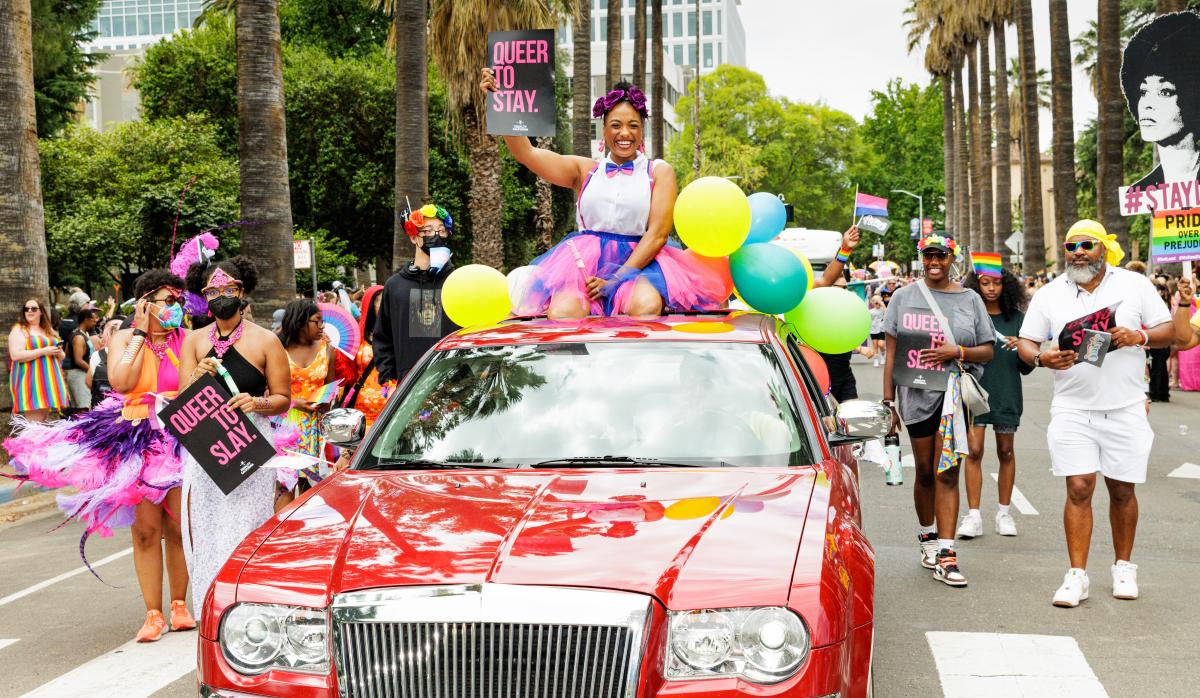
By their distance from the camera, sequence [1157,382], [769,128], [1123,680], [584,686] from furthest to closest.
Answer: [769,128]
[1157,382]
[1123,680]
[584,686]

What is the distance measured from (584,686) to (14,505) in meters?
10.2

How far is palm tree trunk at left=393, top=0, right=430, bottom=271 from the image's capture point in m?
16.9

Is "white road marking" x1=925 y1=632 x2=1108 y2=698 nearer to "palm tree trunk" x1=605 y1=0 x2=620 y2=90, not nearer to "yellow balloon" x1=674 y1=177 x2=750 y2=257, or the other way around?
"yellow balloon" x1=674 y1=177 x2=750 y2=257

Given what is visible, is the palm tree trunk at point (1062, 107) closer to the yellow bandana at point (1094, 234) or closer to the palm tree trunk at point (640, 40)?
the palm tree trunk at point (640, 40)

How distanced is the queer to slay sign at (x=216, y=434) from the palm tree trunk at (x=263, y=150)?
25.4 ft

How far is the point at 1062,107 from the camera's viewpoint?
2573 centimetres

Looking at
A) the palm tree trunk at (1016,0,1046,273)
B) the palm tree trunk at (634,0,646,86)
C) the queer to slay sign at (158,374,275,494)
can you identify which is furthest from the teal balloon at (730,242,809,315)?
the palm tree trunk at (634,0,646,86)

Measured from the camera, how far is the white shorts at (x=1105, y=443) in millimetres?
6711

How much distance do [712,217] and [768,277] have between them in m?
0.45

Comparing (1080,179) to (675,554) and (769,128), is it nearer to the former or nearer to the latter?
(769,128)

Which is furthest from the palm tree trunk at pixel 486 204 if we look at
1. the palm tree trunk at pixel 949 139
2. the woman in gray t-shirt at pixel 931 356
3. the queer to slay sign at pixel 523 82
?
the palm tree trunk at pixel 949 139

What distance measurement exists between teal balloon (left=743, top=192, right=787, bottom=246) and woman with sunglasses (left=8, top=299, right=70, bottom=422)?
9.12 meters

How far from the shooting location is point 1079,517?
6.79 metres

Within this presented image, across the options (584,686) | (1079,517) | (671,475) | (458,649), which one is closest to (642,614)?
(584,686)
